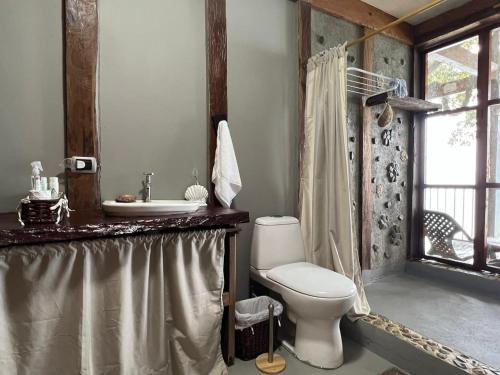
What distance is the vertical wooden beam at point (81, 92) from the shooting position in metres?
1.54

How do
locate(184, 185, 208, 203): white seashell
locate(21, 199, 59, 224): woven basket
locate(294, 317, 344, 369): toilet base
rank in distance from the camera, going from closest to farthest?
locate(21, 199, 59, 224): woven basket → locate(294, 317, 344, 369): toilet base → locate(184, 185, 208, 203): white seashell

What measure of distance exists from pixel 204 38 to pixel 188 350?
1.91m

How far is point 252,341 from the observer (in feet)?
5.65

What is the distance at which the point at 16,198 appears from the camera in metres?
1.46

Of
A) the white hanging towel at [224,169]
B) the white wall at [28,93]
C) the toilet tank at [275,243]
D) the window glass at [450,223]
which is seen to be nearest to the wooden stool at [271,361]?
the toilet tank at [275,243]

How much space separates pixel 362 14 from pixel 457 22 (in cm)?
92

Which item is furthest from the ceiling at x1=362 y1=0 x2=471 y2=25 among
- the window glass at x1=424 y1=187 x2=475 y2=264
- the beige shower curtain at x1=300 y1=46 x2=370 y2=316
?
the window glass at x1=424 y1=187 x2=475 y2=264

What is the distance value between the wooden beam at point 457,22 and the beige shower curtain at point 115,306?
2937 millimetres

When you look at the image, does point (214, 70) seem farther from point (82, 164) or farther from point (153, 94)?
point (82, 164)

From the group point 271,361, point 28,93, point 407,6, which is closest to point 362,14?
point 407,6

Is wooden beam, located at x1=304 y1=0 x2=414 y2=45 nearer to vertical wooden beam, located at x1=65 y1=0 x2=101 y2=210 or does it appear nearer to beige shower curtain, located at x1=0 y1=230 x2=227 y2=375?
vertical wooden beam, located at x1=65 y1=0 x2=101 y2=210

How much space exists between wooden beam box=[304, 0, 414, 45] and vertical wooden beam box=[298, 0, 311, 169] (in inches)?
4.0

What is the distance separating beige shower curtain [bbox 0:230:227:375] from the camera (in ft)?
3.79

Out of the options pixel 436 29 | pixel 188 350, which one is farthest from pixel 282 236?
pixel 436 29
